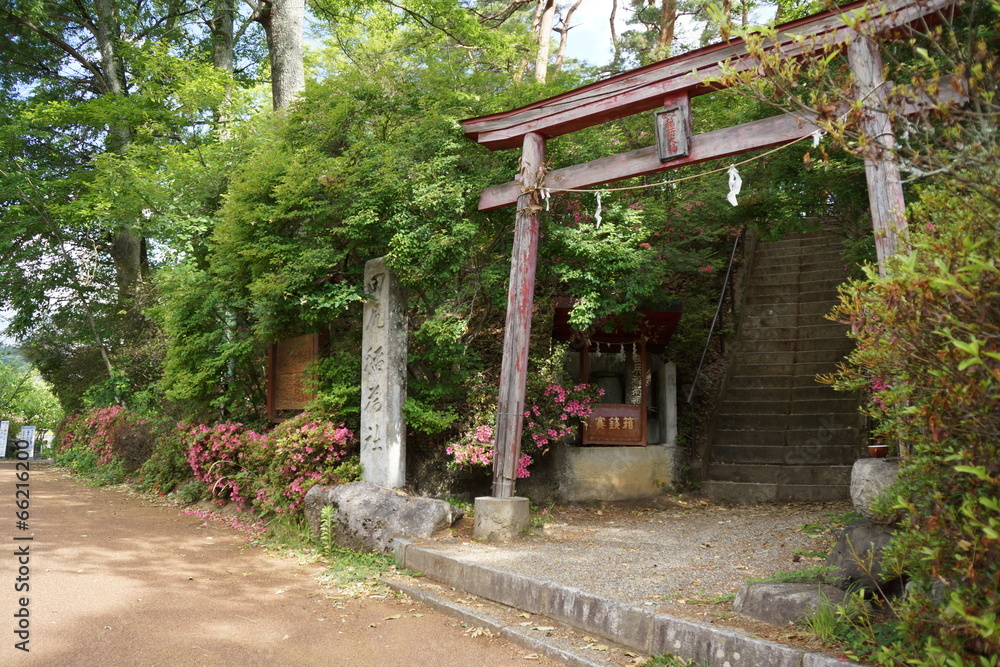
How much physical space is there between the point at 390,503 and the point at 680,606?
3308mm

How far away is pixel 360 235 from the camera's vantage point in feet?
23.9

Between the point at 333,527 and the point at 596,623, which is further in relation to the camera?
the point at 333,527

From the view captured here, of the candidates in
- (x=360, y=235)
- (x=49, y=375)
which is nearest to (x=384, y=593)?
(x=360, y=235)

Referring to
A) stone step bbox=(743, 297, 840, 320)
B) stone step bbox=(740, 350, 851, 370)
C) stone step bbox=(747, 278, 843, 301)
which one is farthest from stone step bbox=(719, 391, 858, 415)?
stone step bbox=(747, 278, 843, 301)

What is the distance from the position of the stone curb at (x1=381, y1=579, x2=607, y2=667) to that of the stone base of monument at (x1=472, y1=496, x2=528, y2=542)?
1012mm

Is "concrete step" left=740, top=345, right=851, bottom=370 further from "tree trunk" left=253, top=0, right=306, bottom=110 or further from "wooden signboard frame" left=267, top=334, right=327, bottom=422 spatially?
"tree trunk" left=253, top=0, right=306, bottom=110

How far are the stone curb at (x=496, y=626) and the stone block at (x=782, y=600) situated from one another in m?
0.90

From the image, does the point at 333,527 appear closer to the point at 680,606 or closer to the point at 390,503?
the point at 390,503

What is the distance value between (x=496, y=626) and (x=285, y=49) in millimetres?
10242

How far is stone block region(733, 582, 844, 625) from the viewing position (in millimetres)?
3666

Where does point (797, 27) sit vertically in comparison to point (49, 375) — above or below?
above

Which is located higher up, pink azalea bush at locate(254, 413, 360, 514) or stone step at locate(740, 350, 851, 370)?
stone step at locate(740, 350, 851, 370)

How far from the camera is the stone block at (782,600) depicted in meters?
3.67

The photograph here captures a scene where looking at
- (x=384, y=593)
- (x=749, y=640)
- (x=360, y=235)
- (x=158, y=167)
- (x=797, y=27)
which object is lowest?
(x=384, y=593)
